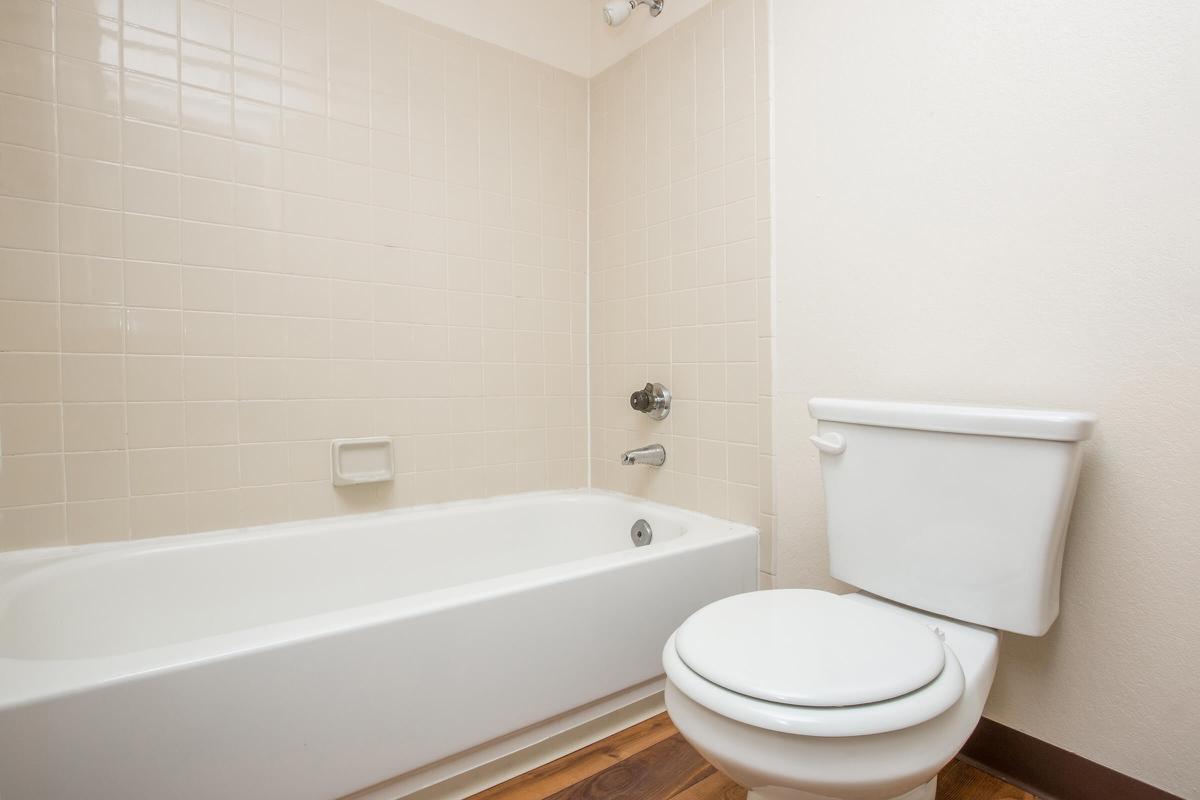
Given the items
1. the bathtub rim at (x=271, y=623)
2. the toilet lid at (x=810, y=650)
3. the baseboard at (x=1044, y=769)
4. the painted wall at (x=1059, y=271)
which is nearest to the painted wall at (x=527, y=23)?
the painted wall at (x=1059, y=271)

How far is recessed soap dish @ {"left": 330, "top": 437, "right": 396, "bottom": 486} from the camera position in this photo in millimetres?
1709

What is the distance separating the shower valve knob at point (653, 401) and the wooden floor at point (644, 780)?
911 mm

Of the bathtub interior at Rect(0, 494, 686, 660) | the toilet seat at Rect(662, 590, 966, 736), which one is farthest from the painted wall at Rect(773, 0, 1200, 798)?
the bathtub interior at Rect(0, 494, 686, 660)

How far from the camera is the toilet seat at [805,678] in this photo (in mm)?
788

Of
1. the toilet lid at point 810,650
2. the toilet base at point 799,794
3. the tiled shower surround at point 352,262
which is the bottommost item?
the toilet base at point 799,794

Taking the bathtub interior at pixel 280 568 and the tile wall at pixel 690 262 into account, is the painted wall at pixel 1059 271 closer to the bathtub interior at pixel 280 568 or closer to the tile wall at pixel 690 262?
the tile wall at pixel 690 262

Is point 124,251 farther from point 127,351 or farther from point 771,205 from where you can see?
point 771,205

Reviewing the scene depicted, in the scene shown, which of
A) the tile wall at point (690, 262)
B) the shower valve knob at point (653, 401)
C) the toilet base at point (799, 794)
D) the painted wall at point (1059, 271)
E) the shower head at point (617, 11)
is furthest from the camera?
the shower valve knob at point (653, 401)

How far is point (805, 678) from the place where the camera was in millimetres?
831

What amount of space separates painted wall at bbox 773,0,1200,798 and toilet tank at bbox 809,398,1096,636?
14 cm

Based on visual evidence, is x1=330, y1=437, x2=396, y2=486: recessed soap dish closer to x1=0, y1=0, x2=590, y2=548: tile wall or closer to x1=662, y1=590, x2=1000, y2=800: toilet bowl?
x1=0, y1=0, x2=590, y2=548: tile wall

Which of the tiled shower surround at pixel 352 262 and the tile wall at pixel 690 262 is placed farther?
the tile wall at pixel 690 262

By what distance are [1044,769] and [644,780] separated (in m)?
0.78

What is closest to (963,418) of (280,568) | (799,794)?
(799,794)
